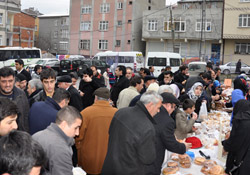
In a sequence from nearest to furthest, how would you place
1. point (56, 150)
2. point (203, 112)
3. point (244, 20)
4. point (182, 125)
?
point (56, 150) → point (182, 125) → point (203, 112) → point (244, 20)

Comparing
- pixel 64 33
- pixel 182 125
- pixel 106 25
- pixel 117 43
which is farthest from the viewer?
pixel 64 33

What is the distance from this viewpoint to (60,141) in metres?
2.80

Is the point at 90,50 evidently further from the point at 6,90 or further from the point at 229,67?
the point at 6,90

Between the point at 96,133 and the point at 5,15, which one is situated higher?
the point at 5,15

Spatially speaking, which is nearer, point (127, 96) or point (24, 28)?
point (127, 96)

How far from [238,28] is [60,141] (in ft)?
123

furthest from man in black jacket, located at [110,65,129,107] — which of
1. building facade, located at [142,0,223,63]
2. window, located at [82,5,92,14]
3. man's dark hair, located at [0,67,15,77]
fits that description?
window, located at [82,5,92,14]

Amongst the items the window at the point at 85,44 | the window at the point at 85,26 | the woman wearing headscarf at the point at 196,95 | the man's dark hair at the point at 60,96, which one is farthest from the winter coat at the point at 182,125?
the window at the point at 85,26

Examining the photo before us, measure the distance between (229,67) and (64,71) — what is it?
1758 centimetres

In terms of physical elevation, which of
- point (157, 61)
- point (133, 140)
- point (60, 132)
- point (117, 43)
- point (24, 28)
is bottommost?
point (133, 140)

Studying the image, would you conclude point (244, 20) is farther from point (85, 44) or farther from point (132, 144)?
point (132, 144)

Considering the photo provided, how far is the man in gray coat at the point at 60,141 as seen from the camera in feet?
8.89

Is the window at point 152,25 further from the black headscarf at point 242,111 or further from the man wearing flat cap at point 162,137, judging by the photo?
the man wearing flat cap at point 162,137

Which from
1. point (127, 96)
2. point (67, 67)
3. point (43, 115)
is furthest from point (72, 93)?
point (67, 67)
